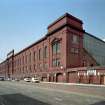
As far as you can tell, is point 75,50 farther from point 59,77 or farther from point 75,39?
point 59,77

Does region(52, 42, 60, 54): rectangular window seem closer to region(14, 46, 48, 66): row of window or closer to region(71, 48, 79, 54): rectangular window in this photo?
region(71, 48, 79, 54): rectangular window

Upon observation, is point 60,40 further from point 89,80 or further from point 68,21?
point 89,80

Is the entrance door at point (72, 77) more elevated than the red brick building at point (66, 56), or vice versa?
the red brick building at point (66, 56)

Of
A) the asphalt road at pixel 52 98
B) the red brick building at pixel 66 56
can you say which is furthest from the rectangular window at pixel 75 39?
the asphalt road at pixel 52 98

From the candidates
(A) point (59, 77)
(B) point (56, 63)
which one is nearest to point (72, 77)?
(A) point (59, 77)

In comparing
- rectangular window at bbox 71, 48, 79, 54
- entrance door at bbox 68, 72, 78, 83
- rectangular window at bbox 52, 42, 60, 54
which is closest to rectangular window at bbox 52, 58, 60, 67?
rectangular window at bbox 52, 42, 60, 54

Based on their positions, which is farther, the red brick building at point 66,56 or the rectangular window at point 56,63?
the rectangular window at point 56,63

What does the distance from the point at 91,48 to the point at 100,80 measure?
90.8ft

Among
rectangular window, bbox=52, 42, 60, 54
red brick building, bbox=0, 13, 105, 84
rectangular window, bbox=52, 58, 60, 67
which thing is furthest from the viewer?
rectangular window, bbox=52, 42, 60, 54

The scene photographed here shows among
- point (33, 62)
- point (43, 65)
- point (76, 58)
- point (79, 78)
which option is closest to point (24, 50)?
point (33, 62)

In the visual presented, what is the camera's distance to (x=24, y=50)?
10956cm

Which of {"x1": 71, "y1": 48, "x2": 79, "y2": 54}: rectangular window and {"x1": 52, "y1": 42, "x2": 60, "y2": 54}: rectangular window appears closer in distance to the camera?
{"x1": 71, "y1": 48, "x2": 79, "y2": 54}: rectangular window

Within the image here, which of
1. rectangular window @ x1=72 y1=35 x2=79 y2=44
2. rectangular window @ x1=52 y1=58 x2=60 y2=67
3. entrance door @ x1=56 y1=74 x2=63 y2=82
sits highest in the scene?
rectangular window @ x1=72 y1=35 x2=79 y2=44

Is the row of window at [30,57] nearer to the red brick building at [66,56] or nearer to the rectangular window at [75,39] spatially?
the red brick building at [66,56]
